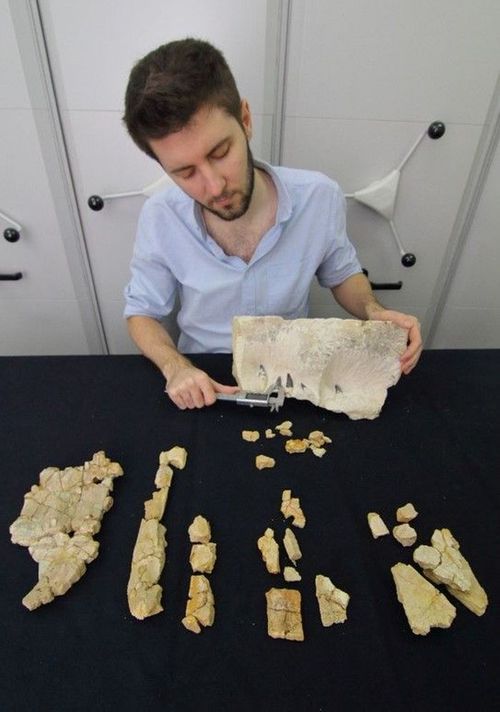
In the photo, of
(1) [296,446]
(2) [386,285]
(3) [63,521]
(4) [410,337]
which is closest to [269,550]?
(1) [296,446]

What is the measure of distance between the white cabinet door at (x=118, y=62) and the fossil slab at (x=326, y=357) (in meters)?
0.87

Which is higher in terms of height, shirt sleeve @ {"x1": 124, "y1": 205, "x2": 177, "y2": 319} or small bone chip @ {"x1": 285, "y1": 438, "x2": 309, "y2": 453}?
shirt sleeve @ {"x1": 124, "y1": 205, "x2": 177, "y2": 319}

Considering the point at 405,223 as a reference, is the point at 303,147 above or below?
above

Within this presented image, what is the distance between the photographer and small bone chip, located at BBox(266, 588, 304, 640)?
690 mm

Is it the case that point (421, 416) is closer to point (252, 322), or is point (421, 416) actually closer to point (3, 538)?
point (252, 322)

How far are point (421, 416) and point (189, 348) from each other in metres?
0.84

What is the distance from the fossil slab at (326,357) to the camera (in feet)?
3.51

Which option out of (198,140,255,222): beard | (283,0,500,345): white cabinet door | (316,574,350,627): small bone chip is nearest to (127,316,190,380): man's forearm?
(198,140,255,222): beard

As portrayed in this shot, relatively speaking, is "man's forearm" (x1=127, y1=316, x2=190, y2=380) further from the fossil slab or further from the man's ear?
the man's ear

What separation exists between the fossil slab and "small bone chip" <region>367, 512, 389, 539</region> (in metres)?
0.30

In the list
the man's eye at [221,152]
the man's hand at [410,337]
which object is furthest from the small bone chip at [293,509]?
the man's eye at [221,152]

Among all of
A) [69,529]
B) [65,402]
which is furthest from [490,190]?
[69,529]

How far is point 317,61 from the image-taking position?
4.66 feet

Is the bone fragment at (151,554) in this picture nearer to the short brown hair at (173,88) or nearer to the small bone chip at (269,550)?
the small bone chip at (269,550)
